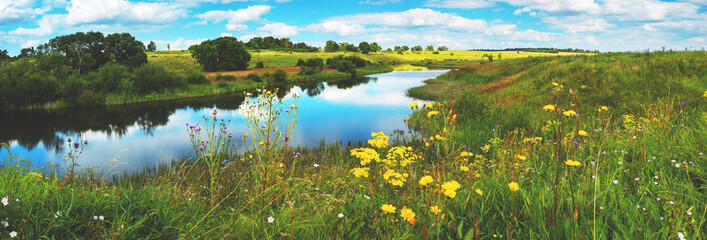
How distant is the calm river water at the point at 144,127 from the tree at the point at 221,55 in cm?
2555

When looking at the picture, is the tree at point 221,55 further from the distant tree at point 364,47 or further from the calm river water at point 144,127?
the distant tree at point 364,47

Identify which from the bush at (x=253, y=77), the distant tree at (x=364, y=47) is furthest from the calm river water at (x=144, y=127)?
the distant tree at (x=364, y=47)

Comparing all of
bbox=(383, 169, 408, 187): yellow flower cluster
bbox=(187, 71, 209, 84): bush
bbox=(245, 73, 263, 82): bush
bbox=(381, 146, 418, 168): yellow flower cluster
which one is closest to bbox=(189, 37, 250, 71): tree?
bbox=(245, 73, 263, 82): bush

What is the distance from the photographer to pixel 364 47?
140375mm

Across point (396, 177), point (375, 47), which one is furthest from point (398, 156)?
point (375, 47)

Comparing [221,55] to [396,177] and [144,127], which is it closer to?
[144,127]

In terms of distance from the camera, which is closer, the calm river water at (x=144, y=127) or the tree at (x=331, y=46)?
the calm river water at (x=144, y=127)

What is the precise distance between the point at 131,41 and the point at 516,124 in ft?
159

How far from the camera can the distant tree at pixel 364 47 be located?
138 meters

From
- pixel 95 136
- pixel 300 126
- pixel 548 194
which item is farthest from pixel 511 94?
pixel 95 136

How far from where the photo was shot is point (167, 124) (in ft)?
63.8

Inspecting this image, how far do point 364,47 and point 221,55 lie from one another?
93.7m

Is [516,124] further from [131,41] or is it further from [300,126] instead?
[131,41]

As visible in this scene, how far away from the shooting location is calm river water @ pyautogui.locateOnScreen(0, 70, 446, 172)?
516 inches
